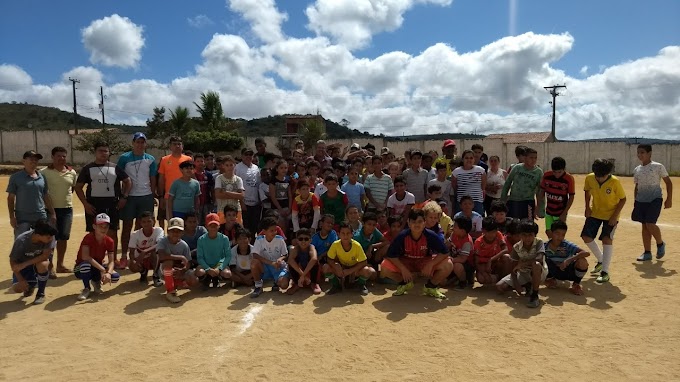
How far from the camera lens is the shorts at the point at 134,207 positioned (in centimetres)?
778

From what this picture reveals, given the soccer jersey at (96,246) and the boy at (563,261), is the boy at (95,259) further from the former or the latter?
the boy at (563,261)

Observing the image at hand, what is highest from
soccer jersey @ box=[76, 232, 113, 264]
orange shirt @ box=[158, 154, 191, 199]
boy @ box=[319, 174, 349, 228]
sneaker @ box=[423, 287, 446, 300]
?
orange shirt @ box=[158, 154, 191, 199]

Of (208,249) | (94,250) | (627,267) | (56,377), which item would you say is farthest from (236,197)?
(627,267)

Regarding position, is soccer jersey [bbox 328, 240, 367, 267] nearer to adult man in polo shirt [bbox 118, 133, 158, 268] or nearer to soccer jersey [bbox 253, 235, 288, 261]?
soccer jersey [bbox 253, 235, 288, 261]

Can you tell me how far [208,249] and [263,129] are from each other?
88570 mm

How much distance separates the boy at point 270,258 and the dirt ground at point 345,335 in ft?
0.97

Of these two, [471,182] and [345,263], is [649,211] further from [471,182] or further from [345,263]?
[345,263]

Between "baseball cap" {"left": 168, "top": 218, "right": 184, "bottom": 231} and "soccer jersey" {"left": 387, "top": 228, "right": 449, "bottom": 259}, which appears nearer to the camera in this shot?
"soccer jersey" {"left": 387, "top": 228, "right": 449, "bottom": 259}

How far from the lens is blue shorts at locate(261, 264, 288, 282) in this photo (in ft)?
21.5

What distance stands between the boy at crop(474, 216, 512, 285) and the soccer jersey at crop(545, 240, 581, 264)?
570 millimetres

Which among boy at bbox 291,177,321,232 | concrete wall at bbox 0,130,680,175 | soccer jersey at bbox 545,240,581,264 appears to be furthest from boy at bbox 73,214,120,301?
concrete wall at bbox 0,130,680,175

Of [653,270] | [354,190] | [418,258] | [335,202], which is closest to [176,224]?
[335,202]

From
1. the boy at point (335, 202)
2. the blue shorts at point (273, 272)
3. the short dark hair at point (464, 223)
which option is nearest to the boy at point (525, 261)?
the short dark hair at point (464, 223)

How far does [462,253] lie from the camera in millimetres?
6637
